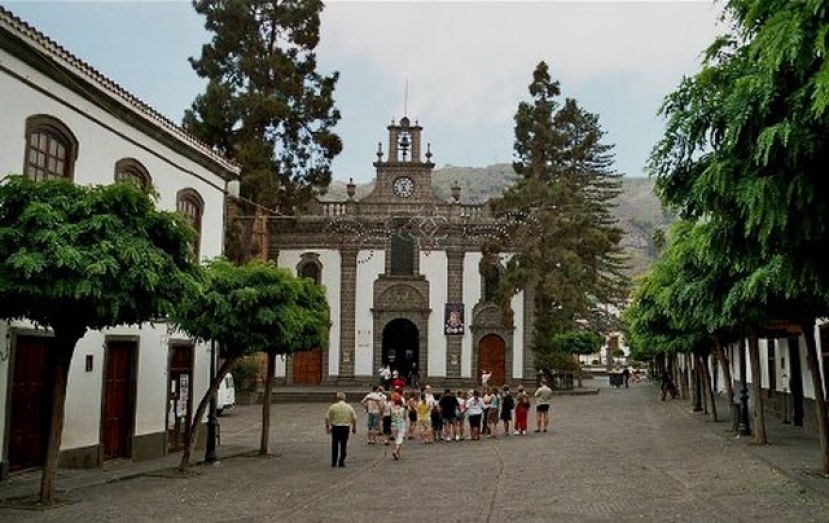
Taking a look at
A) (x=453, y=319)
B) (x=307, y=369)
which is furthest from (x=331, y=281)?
(x=453, y=319)

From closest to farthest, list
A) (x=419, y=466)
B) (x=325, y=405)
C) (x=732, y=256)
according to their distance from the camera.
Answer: (x=732, y=256) < (x=419, y=466) < (x=325, y=405)

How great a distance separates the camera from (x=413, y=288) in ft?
145

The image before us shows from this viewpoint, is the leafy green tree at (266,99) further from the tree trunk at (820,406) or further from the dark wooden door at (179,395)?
the tree trunk at (820,406)

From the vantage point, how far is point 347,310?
1736 inches

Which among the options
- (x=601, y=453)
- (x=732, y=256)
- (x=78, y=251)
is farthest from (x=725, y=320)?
(x=78, y=251)

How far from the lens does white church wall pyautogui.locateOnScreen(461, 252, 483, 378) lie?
1709 inches

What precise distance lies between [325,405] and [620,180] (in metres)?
42.1

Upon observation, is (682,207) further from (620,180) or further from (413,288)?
(620,180)

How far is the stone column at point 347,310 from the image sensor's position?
43.7 meters

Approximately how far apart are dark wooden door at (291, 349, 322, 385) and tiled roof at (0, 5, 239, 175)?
81.8 feet

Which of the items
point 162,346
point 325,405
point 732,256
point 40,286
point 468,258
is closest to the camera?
point 732,256

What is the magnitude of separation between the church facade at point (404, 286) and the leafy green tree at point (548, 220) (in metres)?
1.46

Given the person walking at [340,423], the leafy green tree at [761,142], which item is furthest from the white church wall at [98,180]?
the leafy green tree at [761,142]

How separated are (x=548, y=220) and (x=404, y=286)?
28.1 feet
